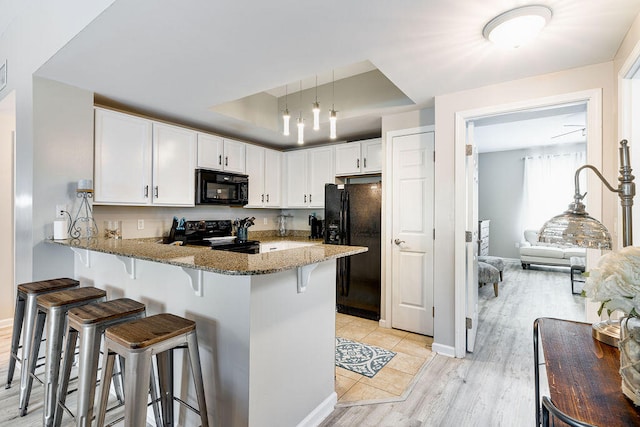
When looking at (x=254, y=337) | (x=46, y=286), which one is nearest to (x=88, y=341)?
(x=254, y=337)

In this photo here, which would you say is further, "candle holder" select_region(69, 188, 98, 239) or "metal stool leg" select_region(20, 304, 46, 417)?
"candle holder" select_region(69, 188, 98, 239)

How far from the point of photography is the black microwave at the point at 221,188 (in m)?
3.41

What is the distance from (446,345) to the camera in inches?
107

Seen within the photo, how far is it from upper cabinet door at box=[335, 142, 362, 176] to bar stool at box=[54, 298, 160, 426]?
2814mm

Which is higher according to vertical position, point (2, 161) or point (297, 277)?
point (2, 161)

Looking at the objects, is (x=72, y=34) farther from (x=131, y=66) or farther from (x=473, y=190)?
(x=473, y=190)

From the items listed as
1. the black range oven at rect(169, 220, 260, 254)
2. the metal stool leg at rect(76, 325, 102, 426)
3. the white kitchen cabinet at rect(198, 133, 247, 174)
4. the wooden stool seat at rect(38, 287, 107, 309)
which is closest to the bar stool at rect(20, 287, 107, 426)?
the wooden stool seat at rect(38, 287, 107, 309)

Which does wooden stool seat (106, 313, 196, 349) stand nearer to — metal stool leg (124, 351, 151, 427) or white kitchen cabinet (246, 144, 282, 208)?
metal stool leg (124, 351, 151, 427)

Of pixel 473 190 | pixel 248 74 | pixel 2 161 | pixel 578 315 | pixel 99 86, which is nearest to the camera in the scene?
pixel 248 74

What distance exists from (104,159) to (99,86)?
61 centimetres

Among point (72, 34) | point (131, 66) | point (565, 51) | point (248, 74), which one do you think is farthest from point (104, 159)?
→ point (565, 51)

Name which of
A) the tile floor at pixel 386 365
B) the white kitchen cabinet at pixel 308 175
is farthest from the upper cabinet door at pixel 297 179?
the tile floor at pixel 386 365

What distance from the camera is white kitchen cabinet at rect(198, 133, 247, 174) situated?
3.49m

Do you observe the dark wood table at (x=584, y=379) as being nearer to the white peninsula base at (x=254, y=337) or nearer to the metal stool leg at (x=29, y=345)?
the white peninsula base at (x=254, y=337)
